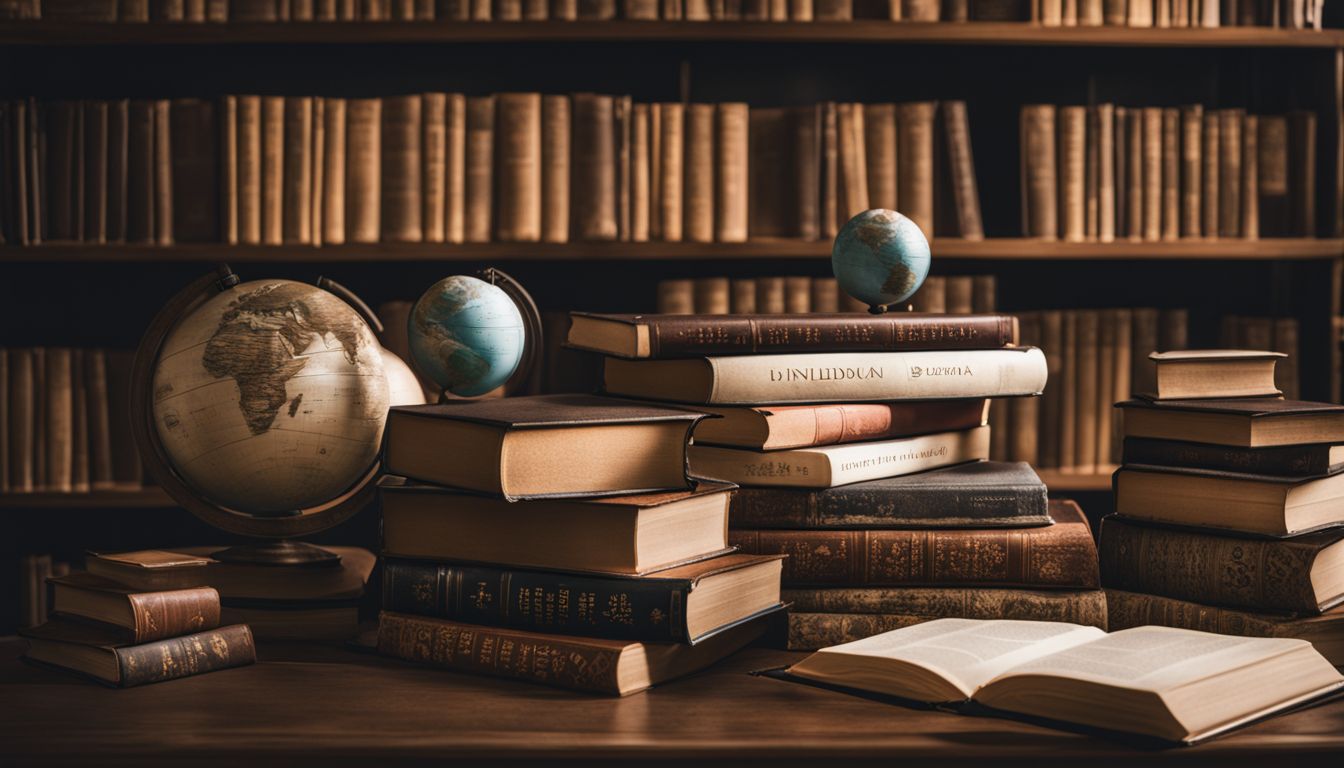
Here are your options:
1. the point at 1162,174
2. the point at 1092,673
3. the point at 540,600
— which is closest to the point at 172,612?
the point at 540,600

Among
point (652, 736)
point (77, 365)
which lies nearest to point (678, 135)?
point (77, 365)

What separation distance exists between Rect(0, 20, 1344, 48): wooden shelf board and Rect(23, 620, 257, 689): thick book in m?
1.40

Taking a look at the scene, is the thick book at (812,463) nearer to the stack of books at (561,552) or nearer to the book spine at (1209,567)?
the stack of books at (561,552)

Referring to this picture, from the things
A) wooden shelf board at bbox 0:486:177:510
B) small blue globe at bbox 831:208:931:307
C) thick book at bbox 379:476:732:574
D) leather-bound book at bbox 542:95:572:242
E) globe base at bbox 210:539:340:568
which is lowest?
wooden shelf board at bbox 0:486:177:510

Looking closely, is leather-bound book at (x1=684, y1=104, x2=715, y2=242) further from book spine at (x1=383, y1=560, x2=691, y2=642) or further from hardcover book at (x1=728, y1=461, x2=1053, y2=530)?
book spine at (x1=383, y1=560, x2=691, y2=642)

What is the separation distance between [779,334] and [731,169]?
1.06 metres

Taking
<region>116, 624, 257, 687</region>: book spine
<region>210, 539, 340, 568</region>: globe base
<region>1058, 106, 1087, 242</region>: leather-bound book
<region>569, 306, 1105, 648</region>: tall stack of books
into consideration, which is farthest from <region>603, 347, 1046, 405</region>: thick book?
<region>1058, 106, 1087, 242</region>: leather-bound book

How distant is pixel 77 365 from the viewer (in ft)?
7.63

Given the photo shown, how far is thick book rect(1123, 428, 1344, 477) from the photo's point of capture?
119 centimetres

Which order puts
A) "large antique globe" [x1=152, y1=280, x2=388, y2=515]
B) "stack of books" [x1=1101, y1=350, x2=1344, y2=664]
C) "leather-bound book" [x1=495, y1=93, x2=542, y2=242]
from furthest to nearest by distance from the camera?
"leather-bound book" [x1=495, y1=93, x2=542, y2=242]
"large antique globe" [x1=152, y1=280, x2=388, y2=515]
"stack of books" [x1=1101, y1=350, x2=1344, y2=664]

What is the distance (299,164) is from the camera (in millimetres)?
2262

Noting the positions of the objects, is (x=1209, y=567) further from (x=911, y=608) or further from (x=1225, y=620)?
(x=911, y=608)

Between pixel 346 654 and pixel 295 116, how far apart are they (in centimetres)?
133

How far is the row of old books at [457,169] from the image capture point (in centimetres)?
226
